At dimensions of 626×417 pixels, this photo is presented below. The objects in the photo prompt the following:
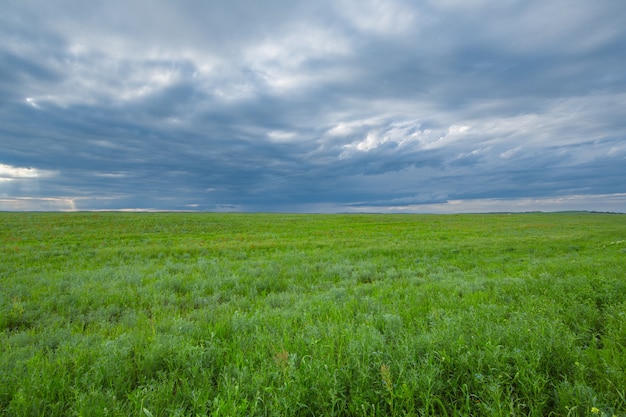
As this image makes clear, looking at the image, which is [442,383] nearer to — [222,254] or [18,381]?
[18,381]

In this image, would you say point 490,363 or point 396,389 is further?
point 490,363

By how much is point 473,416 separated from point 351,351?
1.51 metres

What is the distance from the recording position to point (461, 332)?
444 cm

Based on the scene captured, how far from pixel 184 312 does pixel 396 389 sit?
5.78 metres

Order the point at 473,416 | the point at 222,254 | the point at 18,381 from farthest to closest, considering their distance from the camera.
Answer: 1. the point at 222,254
2. the point at 18,381
3. the point at 473,416

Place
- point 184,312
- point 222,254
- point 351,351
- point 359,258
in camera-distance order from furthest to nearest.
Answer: point 222,254, point 359,258, point 184,312, point 351,351

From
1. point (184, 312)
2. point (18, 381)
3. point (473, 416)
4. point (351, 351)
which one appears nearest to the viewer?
point (473, 416)

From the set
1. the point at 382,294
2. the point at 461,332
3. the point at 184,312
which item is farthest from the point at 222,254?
the point at 461,332

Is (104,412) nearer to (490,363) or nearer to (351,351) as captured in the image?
(351,351)

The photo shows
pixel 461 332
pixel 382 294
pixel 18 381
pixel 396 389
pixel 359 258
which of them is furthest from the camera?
pixel 359 258

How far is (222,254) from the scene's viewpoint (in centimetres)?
1708

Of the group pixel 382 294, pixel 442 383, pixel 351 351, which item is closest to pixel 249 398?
pixel 351 351

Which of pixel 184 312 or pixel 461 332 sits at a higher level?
pixel 461 332

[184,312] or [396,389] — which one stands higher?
[396,389]
